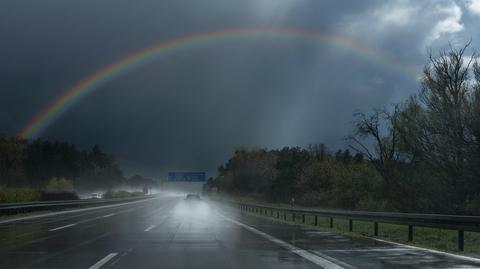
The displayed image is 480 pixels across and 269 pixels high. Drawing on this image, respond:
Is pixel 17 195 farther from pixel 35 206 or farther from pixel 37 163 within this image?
pixel 37 163

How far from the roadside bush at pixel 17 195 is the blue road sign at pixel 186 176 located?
197 feet

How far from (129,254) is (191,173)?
338ft

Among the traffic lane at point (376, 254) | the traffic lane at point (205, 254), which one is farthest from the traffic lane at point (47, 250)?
the traffic lane at point (376, 254)

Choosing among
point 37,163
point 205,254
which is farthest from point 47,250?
point 37,163

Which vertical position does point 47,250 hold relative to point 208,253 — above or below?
below

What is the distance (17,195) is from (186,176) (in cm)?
6933

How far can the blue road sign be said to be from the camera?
11556cm

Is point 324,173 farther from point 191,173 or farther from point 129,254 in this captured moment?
point 129,254

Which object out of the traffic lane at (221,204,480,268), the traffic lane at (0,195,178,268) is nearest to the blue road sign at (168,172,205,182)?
the traffic lane at (0,195,178,268)

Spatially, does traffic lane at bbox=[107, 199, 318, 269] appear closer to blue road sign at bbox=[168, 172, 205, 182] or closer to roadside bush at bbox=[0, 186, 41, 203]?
roadside bush at bbox=[0, 186, 41, 203]

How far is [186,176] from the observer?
117125 millimetres

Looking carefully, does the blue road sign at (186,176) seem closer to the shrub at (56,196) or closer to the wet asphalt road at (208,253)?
the shrub at (56,196)

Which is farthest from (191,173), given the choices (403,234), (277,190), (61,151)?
(403,234)

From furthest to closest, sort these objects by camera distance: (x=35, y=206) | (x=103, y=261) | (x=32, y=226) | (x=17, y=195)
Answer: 1. (x=17, y=195)
2. (x=35, y=206)
3. (x=32, y=226)
4. (x=103, y=261)
